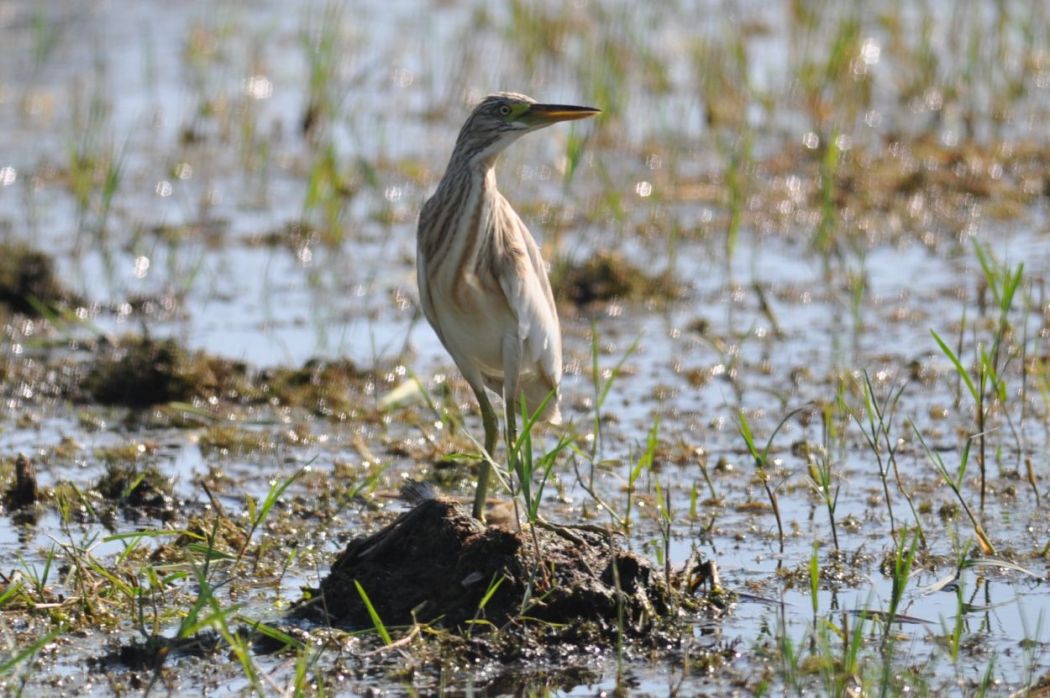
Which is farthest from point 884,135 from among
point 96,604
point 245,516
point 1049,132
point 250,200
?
point 96,604

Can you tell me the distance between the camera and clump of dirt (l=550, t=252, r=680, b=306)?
8.33 meters

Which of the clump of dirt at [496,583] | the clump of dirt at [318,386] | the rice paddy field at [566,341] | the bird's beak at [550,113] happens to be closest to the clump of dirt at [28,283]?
the rice paddy field at [566,341]

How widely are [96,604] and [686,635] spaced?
164 cm

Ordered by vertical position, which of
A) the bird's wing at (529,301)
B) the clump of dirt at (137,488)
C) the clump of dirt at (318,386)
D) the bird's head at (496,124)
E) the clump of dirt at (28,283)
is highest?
the bird's head at (496,124)

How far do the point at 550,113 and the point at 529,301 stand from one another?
0.60 meters

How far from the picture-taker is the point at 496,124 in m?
5.60

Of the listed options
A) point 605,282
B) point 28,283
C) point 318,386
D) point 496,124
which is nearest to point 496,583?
point 496,124

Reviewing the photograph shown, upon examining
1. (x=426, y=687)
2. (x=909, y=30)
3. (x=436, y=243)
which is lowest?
(x=426, y=687)

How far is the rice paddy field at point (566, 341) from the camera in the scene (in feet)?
15.7

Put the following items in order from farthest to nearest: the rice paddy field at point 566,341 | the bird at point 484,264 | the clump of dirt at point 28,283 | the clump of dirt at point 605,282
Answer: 1. the clump of dirt at point 605,282
2. the clump of dirt at point 28,283
3. the bird at point 484,264
4. the rice paddy field at point 566,341

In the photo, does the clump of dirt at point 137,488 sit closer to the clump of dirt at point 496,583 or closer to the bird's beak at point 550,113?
the clump of dirt at point 496,583

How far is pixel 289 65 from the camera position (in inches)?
484

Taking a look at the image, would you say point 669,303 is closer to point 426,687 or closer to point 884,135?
point 884,135

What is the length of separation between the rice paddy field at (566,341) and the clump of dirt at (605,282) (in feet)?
0.08
